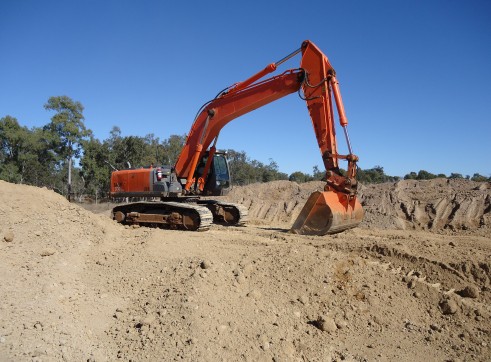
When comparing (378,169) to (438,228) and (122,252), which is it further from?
(122,252)

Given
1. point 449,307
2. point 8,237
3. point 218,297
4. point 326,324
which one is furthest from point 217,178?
point 449,307

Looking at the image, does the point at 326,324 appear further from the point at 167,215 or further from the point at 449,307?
the point at 167,215

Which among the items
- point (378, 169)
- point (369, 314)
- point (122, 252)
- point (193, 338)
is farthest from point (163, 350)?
point (378, 169)

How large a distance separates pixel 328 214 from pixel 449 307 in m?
Result: 3.43

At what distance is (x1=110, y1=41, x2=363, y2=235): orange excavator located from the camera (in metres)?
8.13

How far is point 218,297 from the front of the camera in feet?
15.4

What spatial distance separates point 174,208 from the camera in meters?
10.1

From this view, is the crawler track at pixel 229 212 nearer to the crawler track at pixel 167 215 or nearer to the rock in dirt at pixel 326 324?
the crawler track at pixel 167 215

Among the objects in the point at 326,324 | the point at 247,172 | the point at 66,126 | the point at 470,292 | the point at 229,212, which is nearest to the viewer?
the point at 326,324

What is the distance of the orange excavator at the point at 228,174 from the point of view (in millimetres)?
8130

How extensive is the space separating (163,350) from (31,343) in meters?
1.25

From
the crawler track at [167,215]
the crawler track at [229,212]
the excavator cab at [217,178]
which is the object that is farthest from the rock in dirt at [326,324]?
the crawler track at [229,212]

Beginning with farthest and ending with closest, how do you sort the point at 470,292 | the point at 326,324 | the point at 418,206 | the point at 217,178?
the point at 418,206 < the point at 217,178 < the point at 470,292 < the point at 326,324

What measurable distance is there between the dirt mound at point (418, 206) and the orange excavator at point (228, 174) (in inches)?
158
